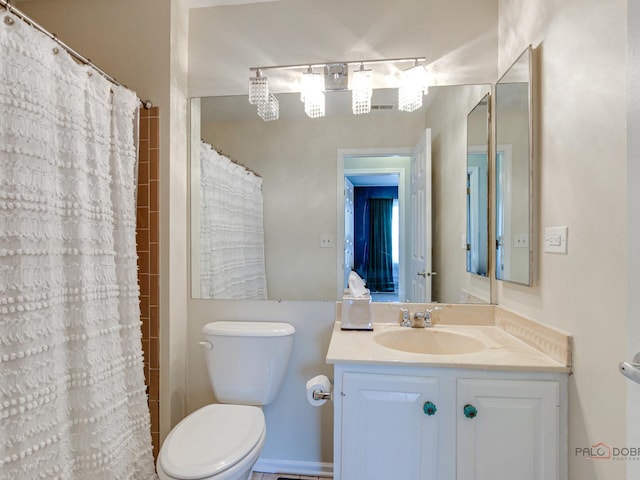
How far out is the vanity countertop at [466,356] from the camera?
1055 millimetres

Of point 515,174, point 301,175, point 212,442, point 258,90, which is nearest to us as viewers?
point 212,442

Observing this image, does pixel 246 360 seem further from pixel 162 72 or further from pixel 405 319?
pixel 162 72

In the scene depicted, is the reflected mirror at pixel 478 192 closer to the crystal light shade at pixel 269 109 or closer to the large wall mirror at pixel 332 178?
the large wall mirror at pixel 332 178

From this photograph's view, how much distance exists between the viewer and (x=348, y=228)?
166cm

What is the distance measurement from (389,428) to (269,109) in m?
1.51

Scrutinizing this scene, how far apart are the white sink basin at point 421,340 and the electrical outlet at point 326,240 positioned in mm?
521

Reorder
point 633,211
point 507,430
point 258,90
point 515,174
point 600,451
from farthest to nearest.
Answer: point 258,90 < point 515,174 < point 507,430 < point 600,451 < point 633,211

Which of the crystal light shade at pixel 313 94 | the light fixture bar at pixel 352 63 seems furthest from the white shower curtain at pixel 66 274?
the crystal light shade at pixel 313 94

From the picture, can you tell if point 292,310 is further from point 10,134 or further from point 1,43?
point 1,43

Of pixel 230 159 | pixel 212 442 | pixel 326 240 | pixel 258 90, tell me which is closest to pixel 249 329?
pixel 212 442

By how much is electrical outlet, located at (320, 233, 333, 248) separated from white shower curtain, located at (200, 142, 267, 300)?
334 millimetres

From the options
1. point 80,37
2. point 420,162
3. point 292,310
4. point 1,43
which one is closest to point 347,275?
point 292,310

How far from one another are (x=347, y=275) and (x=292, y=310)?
1.12ft

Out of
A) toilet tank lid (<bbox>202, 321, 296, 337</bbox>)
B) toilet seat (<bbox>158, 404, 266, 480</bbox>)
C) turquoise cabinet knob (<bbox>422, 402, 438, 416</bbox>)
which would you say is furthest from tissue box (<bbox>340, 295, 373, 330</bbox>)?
toilet seat (<bbox>158, 404, 266, 480</bbox>)
